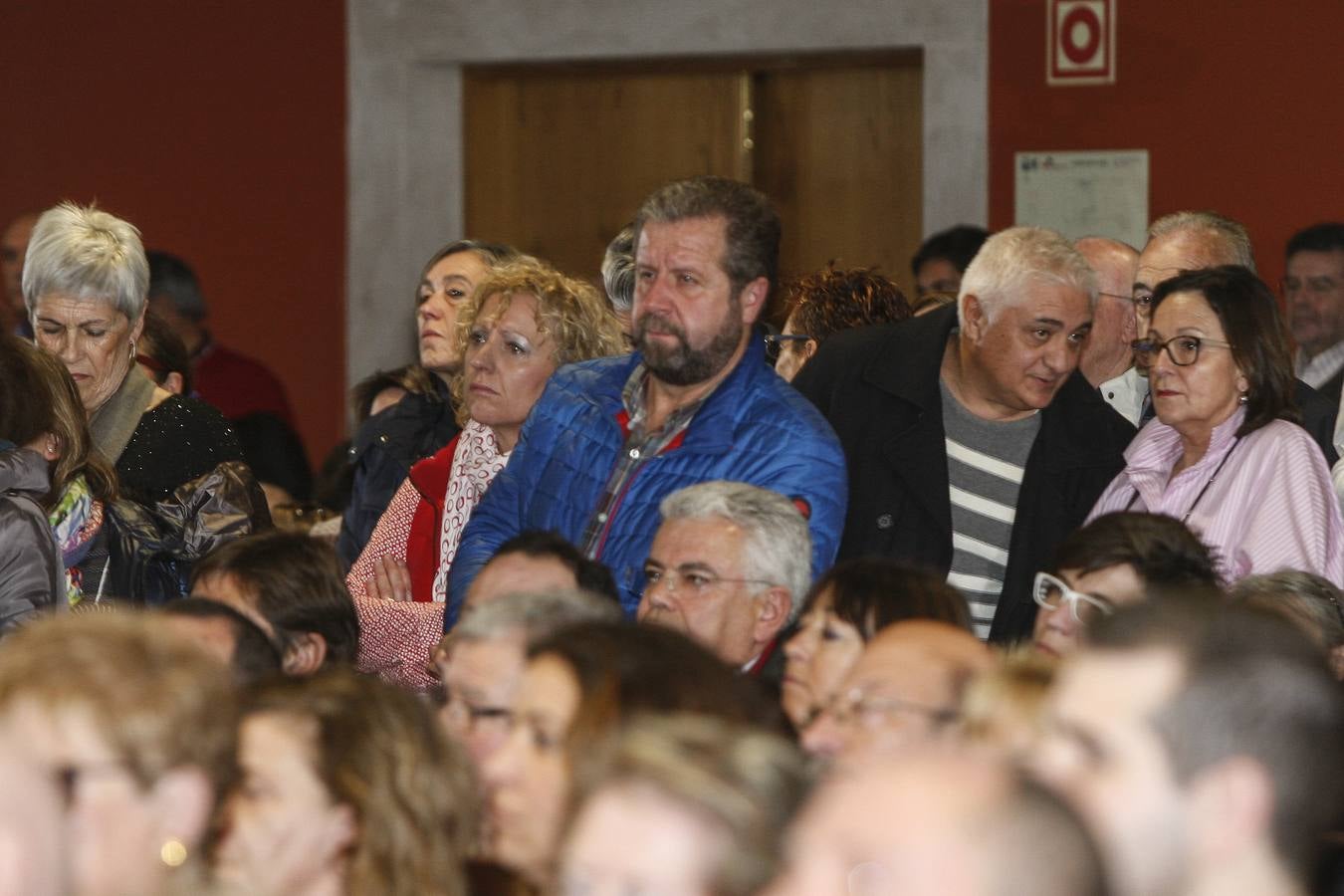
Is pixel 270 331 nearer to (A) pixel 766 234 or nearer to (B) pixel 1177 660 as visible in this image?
(A) pixel 766 234

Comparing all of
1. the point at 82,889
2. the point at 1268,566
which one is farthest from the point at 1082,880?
the point at 1268,566

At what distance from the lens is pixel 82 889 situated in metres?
2.26

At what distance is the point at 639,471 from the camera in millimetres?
3949

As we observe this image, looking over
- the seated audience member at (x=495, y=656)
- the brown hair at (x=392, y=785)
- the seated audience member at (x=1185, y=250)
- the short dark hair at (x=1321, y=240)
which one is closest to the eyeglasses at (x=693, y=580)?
the seated audience member at (x=495, y=656)

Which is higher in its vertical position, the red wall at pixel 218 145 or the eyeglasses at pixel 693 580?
the red wall at pixel 218 145

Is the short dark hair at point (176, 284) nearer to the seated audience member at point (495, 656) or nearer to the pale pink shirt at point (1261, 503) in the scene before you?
the pale pink shirt at point (1261, 503)

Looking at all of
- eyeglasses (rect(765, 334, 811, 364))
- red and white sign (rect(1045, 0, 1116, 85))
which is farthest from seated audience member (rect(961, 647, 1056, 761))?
red and white sign (rect(1045, 0, 1116, 85))

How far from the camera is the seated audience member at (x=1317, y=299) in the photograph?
6312 mm

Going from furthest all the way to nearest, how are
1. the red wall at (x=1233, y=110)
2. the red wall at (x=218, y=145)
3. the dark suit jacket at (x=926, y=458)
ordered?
the red wall at (x=218, y=145)
the red wall at (x=1233, y=110)
the dark suit jacket at (x=926, y=458)

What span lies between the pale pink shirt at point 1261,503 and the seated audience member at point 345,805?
171cm

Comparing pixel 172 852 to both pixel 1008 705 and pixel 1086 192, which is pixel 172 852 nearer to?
pixel 1008 705

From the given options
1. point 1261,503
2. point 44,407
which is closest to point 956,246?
point 1261,503

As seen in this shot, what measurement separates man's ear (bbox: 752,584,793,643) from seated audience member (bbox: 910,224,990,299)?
304 centimetres

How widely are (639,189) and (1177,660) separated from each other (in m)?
5.98
